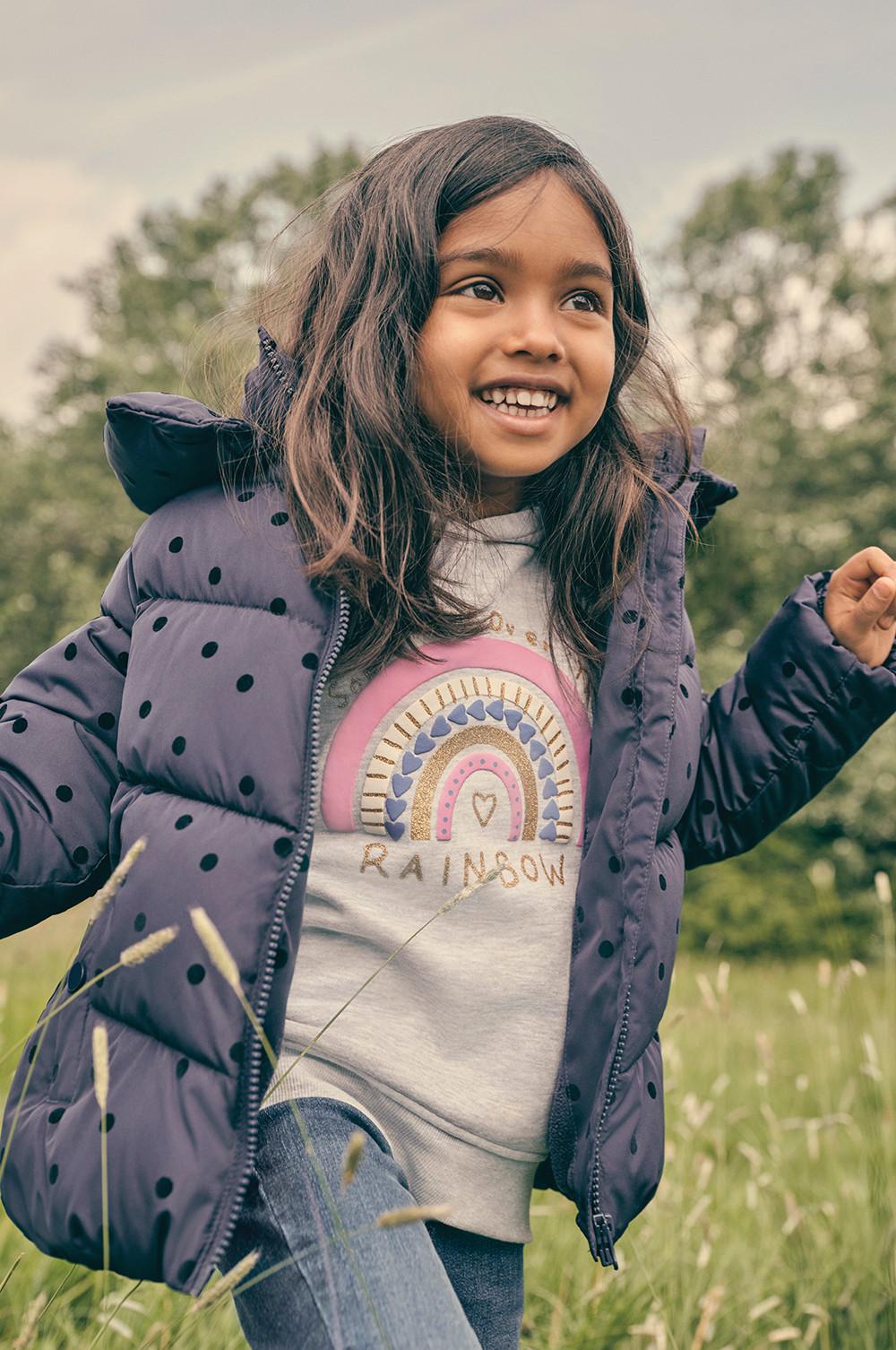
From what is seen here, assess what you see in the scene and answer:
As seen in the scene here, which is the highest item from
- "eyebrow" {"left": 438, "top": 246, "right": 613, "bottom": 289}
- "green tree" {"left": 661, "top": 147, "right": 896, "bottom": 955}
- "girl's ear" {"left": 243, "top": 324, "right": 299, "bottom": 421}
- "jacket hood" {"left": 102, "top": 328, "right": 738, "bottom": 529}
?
"eyebrow" {"left": 438, "top": 246, "right": 613, "bottom": 289}

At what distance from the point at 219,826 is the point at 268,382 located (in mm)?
695

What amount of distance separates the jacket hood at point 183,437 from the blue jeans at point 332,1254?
2.78 ft

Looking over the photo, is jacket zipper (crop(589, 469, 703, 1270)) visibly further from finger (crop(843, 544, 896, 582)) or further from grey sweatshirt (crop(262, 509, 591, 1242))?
finger (crop(843, 544, 896, 582))

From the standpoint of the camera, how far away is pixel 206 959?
5.10ft

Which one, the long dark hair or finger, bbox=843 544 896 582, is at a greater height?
the long dark hair

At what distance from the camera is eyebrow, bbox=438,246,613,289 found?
190 cm

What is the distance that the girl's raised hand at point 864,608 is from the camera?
2.13 meters

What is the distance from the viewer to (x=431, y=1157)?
1.76m

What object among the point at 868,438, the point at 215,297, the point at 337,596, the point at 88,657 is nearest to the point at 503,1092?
the point at 337,596

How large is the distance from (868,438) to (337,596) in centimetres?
1524

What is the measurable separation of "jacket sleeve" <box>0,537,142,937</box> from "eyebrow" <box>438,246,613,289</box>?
25.0 inches

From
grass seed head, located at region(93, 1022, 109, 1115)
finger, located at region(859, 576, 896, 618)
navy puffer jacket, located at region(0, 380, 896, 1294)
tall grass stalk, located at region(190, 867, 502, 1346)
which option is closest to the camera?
tall grass stalk, located at region(190, 867, 502, 1346)

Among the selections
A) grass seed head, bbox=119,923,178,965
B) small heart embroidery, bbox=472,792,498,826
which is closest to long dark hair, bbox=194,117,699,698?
small heart embroidery, bbox=472,792,498,826

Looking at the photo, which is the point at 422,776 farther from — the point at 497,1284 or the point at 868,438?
the point at 868,438
